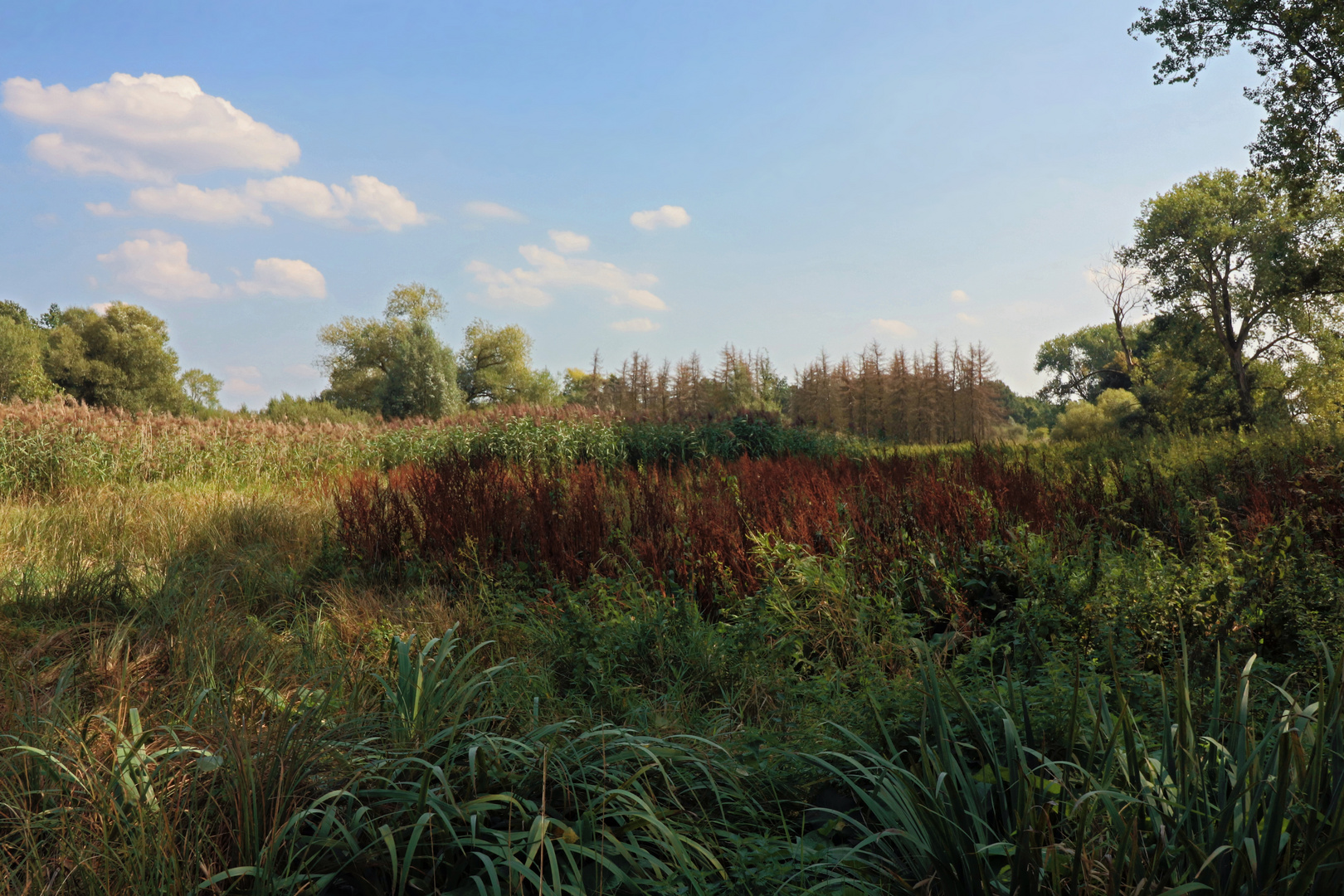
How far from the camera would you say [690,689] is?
3342 millimetres

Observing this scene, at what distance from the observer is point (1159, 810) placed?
5.69ft

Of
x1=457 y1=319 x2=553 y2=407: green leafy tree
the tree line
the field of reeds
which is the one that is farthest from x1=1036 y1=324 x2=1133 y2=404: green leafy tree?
the field of reeds

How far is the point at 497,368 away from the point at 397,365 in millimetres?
9816

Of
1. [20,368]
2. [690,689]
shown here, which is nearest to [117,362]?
[20,368]

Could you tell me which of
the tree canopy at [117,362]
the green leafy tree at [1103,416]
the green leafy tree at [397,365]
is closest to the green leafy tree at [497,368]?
the green leafy tree at [397,365]

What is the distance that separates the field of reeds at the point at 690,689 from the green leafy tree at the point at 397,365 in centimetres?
2567

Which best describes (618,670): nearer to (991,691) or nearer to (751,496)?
(991,691)

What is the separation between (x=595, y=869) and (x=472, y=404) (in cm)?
4307

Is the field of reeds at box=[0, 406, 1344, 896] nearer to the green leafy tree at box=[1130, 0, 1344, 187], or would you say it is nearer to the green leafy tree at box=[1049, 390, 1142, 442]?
the green leafy tree at box=[1130, 0, 1344, 187]

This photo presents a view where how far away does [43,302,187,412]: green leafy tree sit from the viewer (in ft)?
104

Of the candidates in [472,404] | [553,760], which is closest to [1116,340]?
[472,404]

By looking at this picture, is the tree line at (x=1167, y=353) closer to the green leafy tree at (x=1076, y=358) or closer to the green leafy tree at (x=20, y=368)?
the green leafy tree at (x=20, y=368)

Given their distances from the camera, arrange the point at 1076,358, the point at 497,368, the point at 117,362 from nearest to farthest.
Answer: the point at 117,362 < the point at 497,368 < the point at 1076,358

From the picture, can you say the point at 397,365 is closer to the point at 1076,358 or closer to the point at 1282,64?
the point at 1282,64
